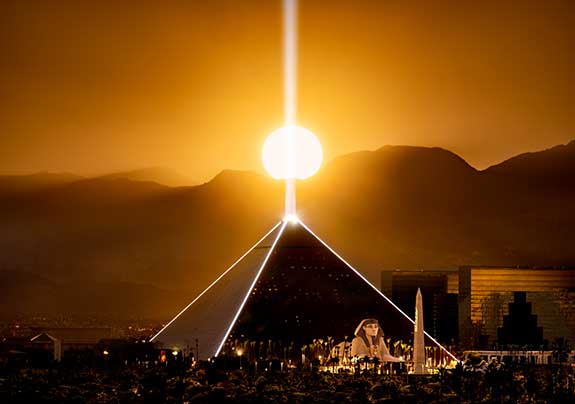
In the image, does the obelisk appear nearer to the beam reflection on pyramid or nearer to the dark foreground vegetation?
the dark foreground vegetation

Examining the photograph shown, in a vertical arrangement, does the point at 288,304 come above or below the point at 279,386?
above

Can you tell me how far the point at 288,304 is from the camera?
164125 millimetres

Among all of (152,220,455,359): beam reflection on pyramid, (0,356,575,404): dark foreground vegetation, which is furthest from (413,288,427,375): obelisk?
(152,220,455,359): beam reflection on pyramid

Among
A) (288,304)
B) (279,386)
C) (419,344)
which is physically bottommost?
(279,386)

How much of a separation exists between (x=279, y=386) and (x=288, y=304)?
116ft

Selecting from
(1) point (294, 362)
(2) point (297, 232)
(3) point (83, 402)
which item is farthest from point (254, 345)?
(3) point (83, 402)

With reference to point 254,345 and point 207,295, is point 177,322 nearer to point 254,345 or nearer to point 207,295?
point 207,295

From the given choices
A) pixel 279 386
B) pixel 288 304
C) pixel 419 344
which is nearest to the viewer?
pixel 419 344

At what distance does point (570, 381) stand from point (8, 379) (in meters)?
52.4

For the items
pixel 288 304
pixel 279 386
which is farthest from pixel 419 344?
pixel 288 304

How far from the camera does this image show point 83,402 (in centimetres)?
11219

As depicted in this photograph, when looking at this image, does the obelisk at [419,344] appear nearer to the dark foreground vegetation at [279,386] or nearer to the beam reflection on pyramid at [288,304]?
the dark foreground vegetation at [279,386]

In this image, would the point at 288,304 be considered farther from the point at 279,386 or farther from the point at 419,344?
the point at 419,344

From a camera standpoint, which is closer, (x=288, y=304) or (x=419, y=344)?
(x=419, y=344)
